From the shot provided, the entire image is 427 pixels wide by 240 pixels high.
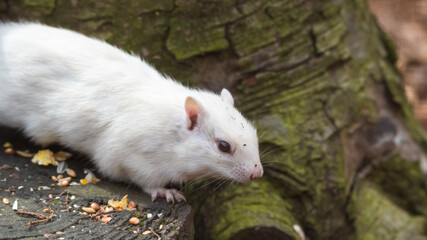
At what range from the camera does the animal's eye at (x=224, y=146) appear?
11.7 ft

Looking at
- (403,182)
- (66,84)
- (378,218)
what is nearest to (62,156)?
(66,84)

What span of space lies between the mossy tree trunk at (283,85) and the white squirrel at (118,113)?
413mm

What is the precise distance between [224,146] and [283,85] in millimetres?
1288

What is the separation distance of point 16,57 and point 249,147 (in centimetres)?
177

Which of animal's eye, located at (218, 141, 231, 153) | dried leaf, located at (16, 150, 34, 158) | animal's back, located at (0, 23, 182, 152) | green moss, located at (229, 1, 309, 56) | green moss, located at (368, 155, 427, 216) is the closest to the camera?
animal's eye, located at (218, 141, 231, 153)

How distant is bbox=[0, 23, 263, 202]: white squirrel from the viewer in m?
3.63

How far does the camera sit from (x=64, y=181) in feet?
11.9

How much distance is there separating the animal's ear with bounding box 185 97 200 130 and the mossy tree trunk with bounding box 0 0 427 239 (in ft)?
3.07

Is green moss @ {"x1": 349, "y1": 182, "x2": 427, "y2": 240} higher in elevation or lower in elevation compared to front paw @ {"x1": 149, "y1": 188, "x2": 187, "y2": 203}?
lower

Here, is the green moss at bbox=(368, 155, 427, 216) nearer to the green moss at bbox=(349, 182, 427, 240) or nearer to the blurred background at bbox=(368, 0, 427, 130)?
the green moss at bbox=(349, 182, 427, 240)

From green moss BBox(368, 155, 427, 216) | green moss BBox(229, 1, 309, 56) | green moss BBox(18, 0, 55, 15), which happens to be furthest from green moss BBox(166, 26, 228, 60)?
green moss BBox(368, 155, 427, 216)

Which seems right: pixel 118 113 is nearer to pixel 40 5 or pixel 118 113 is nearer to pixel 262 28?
pixel 40 5

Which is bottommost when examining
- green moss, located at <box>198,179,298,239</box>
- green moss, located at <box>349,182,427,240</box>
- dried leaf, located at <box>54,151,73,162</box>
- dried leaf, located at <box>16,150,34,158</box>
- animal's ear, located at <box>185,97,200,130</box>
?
green moss, located at <box>349,182,427,240</box>

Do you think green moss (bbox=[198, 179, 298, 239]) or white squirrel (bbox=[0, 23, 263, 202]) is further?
green moss (bbox=[198, 179, 298, 239])
